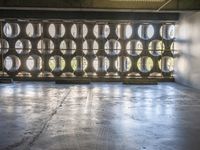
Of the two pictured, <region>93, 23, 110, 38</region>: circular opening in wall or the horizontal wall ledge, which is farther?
<region>93, 23, 110, 38</region>: circular opening in wall

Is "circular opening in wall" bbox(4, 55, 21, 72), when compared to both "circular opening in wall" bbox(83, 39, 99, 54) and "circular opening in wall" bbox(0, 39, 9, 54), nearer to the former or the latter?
"circular opening in wall" bbox(0, 39, 9, 54)

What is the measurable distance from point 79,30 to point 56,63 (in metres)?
1.51

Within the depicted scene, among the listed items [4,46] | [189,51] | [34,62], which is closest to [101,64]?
[34,62]

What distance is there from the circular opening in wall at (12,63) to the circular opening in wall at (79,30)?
2.32 metres

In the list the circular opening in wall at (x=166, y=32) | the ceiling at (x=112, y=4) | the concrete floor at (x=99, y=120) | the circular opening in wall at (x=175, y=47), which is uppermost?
the ceiling at (x=112, y=4)

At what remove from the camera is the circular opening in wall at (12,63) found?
1266 cm

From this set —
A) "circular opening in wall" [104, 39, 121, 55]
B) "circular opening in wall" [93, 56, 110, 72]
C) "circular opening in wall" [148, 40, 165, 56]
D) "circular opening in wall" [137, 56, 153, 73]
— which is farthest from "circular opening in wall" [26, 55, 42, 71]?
"circular opening in wall" [148, 40, 165, 56]

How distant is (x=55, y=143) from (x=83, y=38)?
863 cm

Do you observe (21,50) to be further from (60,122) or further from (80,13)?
(60,122)

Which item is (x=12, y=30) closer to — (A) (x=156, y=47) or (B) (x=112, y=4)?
(B) (x=112, y=4)

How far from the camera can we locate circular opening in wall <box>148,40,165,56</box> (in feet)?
A: 42.0

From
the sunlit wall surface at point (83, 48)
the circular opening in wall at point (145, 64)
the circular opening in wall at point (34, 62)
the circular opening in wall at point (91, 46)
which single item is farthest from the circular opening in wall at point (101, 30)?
the circular opening in wall at point (34, 62)

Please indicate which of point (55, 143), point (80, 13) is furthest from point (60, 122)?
point (80, 13)

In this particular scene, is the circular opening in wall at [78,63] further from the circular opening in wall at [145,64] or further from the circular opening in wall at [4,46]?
the circular opening in wall at [4,46]
